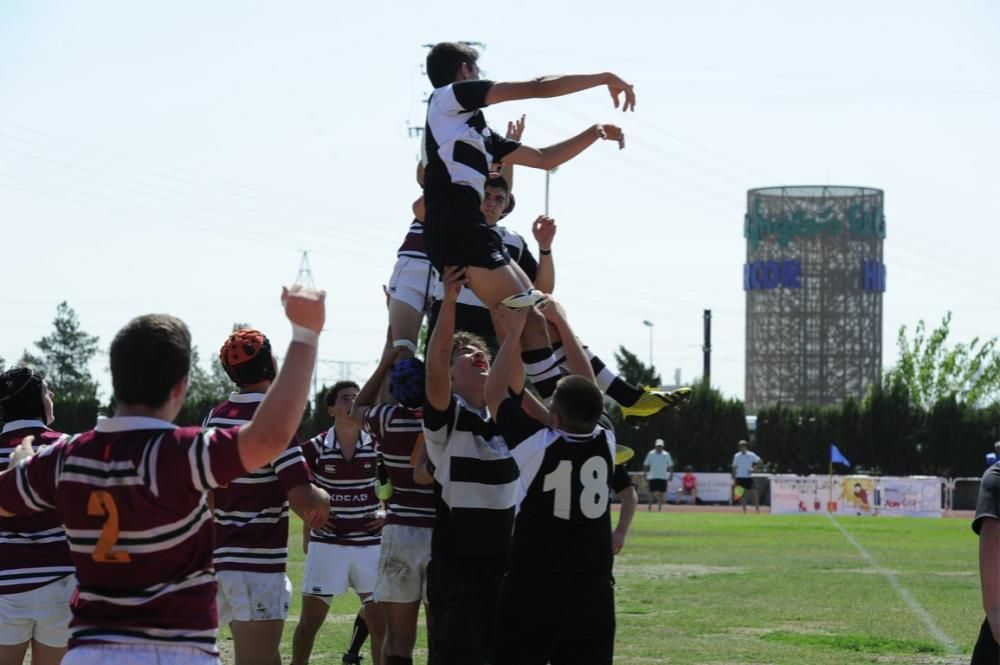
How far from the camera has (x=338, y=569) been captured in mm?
11648

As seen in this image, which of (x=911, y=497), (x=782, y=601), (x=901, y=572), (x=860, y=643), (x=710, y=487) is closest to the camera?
(x=860, y=643)

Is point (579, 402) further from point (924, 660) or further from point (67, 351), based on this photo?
point (67, 351)

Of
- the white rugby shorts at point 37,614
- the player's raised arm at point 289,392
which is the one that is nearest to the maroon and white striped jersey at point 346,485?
the white rugby shorts at point 37,614

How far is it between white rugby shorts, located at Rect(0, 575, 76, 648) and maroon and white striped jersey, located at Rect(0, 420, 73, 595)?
39 mm

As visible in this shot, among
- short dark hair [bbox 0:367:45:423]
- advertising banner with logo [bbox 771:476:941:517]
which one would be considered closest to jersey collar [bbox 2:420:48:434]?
short dark hair [bbox 0:367:45:423]

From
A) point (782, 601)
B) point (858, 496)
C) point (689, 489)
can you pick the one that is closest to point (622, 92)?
point (782, 601)

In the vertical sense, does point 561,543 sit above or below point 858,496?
below

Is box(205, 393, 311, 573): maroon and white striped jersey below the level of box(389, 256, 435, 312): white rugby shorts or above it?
below

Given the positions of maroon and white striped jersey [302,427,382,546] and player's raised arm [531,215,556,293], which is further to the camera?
maroon and white striped jersey [302,427,382,546]

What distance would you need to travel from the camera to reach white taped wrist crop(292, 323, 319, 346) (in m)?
4.80

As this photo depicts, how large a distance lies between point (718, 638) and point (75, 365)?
5329 inches

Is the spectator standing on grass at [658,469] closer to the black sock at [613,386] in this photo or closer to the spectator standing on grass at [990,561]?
the black sock at [613,386]

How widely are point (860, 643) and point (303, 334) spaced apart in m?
10.5

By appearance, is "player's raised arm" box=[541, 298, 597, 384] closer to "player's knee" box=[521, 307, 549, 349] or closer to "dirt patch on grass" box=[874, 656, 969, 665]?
Result: "player's knee" box=[521, 307, 549, 349]
